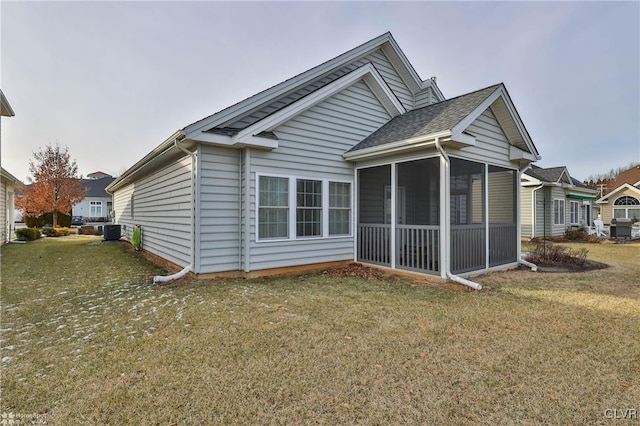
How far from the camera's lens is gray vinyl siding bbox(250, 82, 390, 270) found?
696 cm

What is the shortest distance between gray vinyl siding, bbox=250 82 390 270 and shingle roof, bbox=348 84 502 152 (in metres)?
0.50

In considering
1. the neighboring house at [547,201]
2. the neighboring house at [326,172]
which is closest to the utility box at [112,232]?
the neighboring house at [326,172]

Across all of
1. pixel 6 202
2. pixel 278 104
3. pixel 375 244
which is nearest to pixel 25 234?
pixel 6 202

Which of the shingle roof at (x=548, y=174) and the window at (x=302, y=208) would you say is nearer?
the window at (x=302, y=208)

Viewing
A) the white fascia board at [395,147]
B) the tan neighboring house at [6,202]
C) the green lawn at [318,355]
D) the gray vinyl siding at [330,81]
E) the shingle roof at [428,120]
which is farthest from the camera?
the tan neighboring house at [6,202]

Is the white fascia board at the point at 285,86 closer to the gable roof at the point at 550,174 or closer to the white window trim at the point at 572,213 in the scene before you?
the gable roof at the point at 550,174

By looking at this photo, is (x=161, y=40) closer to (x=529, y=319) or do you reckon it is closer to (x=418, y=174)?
(x=418, y=174)

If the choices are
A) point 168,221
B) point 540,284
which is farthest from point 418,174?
point 168,221

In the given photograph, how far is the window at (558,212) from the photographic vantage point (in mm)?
18641

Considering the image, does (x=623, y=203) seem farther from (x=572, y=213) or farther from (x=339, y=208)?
(x=339, y=208)

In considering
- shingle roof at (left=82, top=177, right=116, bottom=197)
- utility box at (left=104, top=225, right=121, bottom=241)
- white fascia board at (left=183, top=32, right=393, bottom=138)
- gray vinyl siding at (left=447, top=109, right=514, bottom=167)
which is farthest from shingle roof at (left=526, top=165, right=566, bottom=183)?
shingle roof at (left=82, top=177, right=116, bottom=197)

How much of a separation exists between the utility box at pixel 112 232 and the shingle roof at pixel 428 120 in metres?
13.6

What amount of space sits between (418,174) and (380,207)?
2.04m

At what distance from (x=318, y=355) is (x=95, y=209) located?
45.5 metres
